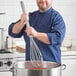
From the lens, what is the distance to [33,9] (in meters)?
2.29

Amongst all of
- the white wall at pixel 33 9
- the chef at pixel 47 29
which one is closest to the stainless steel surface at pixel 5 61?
the chef at pixel 47 29

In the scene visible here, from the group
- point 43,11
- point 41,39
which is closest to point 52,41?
point 41,39

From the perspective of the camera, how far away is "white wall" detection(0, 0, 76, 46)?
224 cm

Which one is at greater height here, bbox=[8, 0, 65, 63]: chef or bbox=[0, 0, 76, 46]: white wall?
bbox=[0, 0, 76, 46]: white wall

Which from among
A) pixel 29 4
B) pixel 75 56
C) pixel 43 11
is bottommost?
pixel 75 56

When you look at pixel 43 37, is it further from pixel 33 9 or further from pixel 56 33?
pixel 33 9

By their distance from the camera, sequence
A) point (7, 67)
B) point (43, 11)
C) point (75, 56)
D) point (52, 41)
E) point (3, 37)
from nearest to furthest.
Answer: point (52, 41)
point (43, 11)
point (7, 67)
point (75, 56)
point (3, 37)

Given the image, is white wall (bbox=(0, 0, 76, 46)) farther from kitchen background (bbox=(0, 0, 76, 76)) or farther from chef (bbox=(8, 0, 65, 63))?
chef (bbox=(8, 0, 65, 63))

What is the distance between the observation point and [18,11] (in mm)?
2266

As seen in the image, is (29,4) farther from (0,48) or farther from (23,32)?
(23,32)

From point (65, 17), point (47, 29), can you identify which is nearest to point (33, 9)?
point (65, 17)

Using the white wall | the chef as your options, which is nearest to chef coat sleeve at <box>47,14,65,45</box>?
the chef

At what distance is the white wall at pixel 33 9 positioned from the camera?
224cm

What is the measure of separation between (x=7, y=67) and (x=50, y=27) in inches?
24.1
